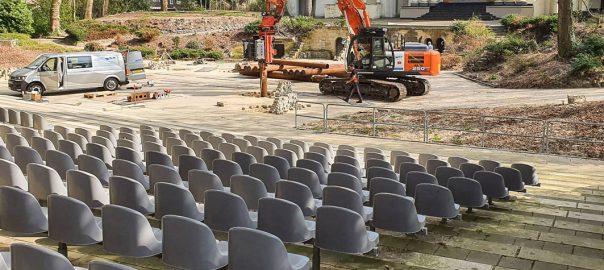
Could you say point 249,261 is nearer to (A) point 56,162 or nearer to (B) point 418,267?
(B) point 418,267

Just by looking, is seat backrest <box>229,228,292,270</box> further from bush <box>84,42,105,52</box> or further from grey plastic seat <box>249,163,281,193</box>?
bush <box>84,42,105,52</box>

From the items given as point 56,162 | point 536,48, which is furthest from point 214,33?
point 56,162

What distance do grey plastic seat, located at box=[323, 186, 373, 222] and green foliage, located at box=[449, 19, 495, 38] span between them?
42189 mm

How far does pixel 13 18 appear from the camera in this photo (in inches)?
1944

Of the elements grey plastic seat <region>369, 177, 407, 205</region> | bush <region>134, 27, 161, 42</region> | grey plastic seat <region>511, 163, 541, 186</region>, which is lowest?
grey plastic seat <region>511, 163, 541, 186</region>

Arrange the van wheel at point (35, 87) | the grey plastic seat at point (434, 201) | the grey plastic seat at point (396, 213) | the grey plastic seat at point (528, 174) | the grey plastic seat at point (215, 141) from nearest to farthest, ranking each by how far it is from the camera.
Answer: the grey plastic seat at point (396, 213), the grey plastic seat at point (434, 201), the grey plastic seat at point (528, 174), the grey plastic seat at point (215, 141), the van wheel at point (35, 87)

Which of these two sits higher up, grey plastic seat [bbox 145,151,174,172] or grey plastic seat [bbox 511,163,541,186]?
grey plastic seat [bbox 145,151,174,172]

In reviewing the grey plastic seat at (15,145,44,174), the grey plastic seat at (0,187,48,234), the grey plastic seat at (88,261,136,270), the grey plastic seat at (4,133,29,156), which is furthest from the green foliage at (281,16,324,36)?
the grey plastic seat at (88,261,136,270)

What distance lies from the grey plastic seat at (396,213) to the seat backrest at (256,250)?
204 cm

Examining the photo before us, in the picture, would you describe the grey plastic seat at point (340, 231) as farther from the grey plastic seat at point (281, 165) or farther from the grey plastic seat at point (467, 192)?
the grey plastic seat at point (281, 165)

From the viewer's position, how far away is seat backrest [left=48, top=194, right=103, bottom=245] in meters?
6.20

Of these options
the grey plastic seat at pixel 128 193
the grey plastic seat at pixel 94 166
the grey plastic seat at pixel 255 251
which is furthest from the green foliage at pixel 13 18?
the grey plastic seat at pixel 255 251

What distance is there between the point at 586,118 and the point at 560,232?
37.9 ft

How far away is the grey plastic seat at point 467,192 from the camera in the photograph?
8750 mm
